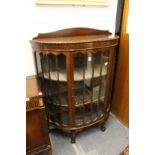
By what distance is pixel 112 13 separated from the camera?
1565mm

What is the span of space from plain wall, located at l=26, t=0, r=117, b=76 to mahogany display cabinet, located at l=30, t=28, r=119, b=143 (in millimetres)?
68

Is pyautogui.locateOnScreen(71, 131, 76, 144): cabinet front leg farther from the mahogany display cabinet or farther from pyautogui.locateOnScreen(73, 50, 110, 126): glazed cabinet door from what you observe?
pyautogui.locateOnScreen(73, 50, 110, 126): glazed cabinet door

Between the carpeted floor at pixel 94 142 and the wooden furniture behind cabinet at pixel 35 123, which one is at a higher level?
the wooden furniture behind cabinet at pixel 35 123

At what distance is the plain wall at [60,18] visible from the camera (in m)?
1.28

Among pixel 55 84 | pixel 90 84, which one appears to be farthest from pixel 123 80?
pixel 55 84

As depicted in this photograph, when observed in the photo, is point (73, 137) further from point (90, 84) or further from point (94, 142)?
point (90, 84)

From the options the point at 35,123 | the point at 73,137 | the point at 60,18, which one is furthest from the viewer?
the point at 73,137

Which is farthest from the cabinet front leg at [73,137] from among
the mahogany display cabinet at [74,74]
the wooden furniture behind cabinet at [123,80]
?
the wooden furniture behind cabinet at [123,80]

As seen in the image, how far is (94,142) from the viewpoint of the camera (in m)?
1.52

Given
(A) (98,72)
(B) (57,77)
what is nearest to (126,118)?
(A) (98,72)

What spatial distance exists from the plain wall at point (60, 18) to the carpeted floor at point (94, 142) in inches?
29.7

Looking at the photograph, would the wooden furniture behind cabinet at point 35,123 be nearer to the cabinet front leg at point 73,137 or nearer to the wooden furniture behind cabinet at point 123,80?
the cabinet front leg at point 73,137

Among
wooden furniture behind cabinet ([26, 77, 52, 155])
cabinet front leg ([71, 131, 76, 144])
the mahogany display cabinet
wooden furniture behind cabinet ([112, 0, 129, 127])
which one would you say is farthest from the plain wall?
cabinet front leg ([71, 131, 76, 144])

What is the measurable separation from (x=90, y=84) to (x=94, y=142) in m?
0.63
